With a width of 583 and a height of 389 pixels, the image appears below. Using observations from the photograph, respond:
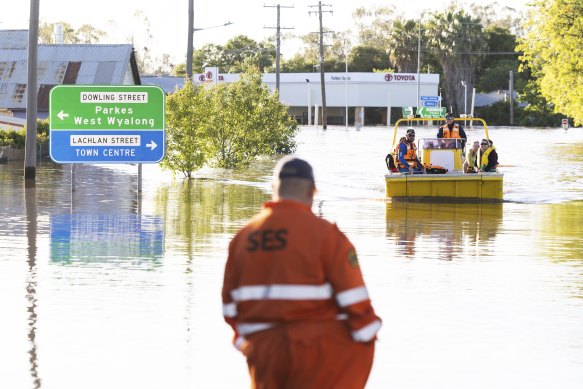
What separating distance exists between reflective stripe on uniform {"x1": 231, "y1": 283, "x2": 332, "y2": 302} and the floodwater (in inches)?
126

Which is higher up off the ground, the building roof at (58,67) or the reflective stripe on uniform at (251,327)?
the building roof at (58,67)

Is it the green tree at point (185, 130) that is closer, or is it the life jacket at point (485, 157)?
the life jacket at point (485, 157)

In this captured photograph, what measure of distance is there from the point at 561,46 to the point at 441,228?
4451 centimetres

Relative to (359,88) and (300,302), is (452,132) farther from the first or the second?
(359,88)

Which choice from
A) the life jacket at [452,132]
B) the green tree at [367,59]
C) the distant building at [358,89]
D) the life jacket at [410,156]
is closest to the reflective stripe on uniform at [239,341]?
the life jacket at [410,156]

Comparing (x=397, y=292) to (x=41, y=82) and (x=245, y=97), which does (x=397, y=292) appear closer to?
(x=245, y=97)

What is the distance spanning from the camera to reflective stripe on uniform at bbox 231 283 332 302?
5.32 m

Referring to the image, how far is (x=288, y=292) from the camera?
531 cm

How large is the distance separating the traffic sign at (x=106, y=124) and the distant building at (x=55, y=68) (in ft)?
126

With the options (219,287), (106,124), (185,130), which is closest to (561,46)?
(185,130)

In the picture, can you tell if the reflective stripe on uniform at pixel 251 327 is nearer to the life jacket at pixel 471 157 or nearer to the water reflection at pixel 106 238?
the water reflection at pixel 106 238

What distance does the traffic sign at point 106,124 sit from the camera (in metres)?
25.2

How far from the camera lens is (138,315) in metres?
11.1

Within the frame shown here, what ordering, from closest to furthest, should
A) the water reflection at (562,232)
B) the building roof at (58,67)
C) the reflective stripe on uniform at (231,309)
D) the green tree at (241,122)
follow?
the reflective stripe on uniform at (231,309) < the water reflection at (562,232) < the green tree at (241,122) < the building roof at (58,67)
